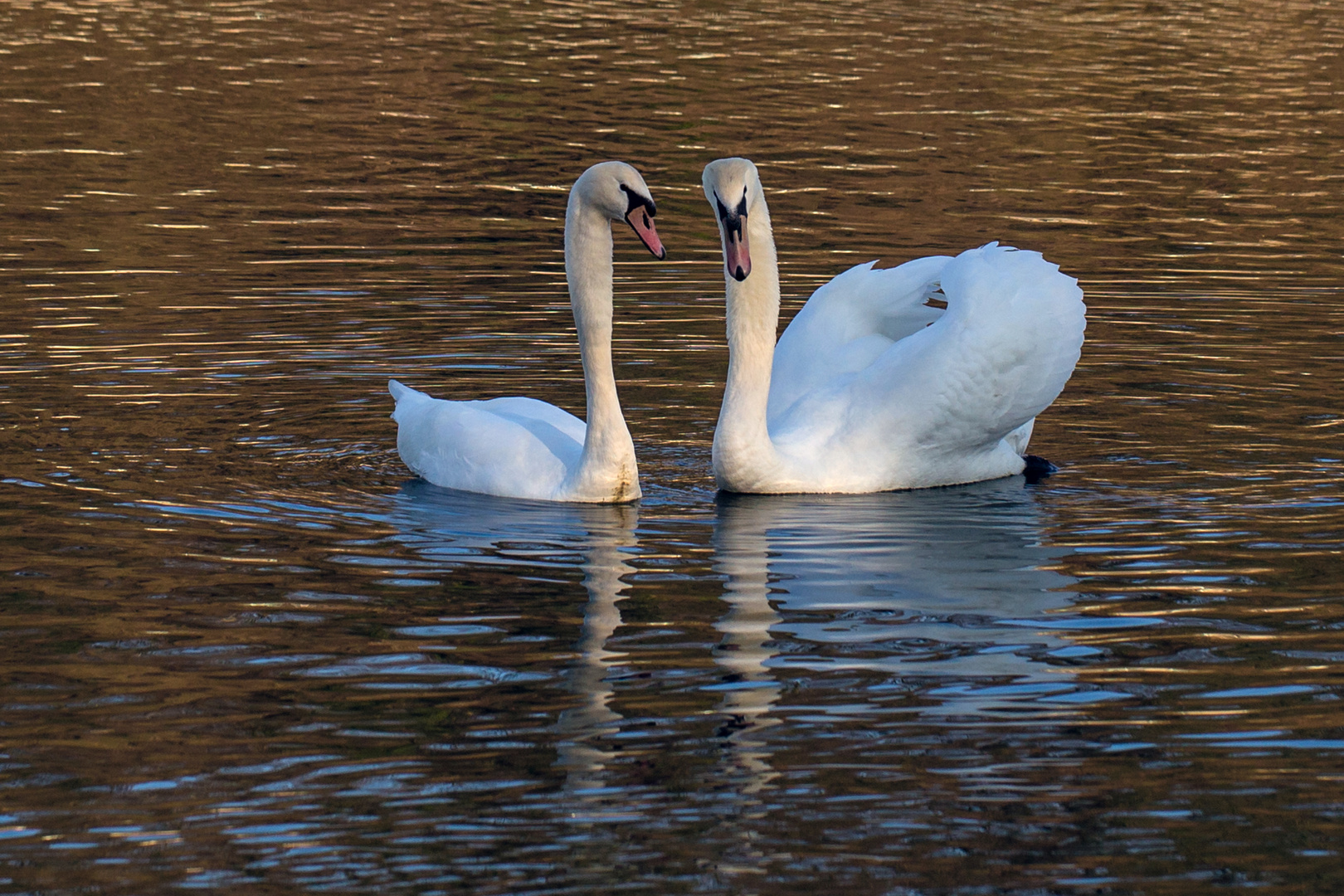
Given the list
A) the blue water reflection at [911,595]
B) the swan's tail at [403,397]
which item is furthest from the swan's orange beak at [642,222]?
the swan's tail at [403,397]

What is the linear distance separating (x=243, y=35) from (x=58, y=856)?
2793cm

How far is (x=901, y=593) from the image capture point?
795cm

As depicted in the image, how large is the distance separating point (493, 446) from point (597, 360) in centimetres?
71

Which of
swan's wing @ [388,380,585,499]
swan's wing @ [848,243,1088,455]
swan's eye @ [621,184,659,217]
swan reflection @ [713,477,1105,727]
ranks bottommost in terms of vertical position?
swan reflection @ [713,477,1105,727]

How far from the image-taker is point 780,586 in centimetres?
811

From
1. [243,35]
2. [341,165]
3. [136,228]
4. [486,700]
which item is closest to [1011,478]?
[486,700]

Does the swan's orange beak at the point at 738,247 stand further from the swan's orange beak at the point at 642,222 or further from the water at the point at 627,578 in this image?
the water at the point at 627,578

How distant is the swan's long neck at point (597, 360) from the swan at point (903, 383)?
1.83 feet

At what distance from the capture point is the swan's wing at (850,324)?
10781mm

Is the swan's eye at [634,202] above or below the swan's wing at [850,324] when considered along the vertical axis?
above

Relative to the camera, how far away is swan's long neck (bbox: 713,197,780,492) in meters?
9.77

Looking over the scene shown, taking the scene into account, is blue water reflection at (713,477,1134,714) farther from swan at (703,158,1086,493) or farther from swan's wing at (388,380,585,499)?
swan's wing at (388,380,585,499)

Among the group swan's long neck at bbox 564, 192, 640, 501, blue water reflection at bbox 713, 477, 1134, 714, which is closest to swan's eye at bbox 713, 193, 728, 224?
swan's long neck at bbox 564, 192, 640, 501

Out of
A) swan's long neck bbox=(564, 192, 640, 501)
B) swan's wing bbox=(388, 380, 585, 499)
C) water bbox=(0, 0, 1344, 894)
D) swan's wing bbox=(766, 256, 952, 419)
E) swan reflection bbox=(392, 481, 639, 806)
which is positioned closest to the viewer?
water bbox=(0, 0, 1344, 894)
